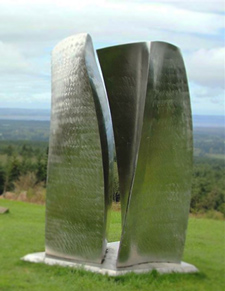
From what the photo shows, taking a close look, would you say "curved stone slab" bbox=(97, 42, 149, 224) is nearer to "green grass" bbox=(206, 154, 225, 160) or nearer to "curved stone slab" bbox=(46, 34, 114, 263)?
"curved stone slab" bbox=(46, 34, 114, 263)

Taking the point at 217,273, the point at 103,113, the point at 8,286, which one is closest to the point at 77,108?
the point at 103,113

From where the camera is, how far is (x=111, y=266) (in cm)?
644

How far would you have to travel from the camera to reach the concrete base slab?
20.9 ft

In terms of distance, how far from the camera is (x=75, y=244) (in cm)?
659

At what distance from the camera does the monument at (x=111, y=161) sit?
21.1ft

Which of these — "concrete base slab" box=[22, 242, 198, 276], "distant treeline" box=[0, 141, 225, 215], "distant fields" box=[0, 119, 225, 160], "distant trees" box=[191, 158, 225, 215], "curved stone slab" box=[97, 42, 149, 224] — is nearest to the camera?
"concrete base slab" box=[22, 242, 198, 276]

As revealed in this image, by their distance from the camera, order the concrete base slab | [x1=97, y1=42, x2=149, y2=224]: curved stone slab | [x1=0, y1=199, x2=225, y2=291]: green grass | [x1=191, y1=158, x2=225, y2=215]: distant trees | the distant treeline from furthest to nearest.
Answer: the distant treeline → [x1=191, y1=158, x2=225, y2=215]: distant trees → [x1=97, y1=42, x2=149, y2=224]: curved stone slab → the concrete base slab → [x1=0, y1=199, x2=225, y2=291]: green grass

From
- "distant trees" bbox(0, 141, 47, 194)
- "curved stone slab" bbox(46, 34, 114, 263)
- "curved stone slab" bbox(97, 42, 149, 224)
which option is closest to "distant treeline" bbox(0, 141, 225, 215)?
"distant trees" bbox(0, 141, 47, 194)

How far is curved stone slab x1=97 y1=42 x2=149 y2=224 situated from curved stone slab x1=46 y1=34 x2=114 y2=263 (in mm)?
291

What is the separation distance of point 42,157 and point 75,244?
1879cm

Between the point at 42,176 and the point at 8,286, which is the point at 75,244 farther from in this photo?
the point at 42,176

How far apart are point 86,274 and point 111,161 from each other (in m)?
1.60

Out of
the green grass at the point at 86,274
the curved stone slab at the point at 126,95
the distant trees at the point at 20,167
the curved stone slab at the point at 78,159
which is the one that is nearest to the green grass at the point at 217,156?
the distant trees at the point at 20,167

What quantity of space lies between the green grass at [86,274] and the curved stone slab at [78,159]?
1.28 ft
